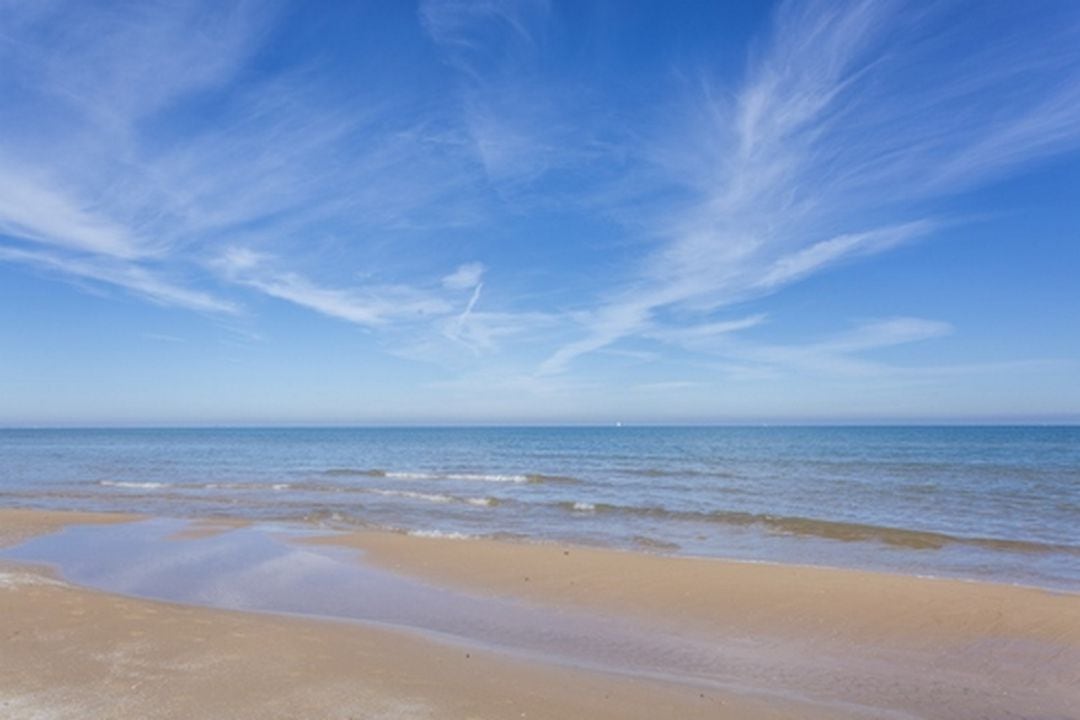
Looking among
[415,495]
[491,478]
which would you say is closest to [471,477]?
[491,478]

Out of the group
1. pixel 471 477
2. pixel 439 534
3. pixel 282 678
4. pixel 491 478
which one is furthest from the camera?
pixel 471 477

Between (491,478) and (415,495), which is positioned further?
(491,478)

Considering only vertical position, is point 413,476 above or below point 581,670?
above

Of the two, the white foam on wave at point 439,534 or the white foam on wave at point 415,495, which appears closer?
the white foam on wave at point 439,534

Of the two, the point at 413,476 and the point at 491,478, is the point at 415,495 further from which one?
the point at 413,476

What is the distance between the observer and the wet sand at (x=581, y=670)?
5.53m

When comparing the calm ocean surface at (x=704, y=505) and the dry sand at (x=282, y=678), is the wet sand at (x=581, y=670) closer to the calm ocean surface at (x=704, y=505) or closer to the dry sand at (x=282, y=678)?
the dry sand at (x=282, y=678)

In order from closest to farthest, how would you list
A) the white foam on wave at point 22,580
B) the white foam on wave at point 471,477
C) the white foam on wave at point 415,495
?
the white foam on wave at point 22,580 → the white foam on wave at point 415,495 → the white foam on wave at point 471,477

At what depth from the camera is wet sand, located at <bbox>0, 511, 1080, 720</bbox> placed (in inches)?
218

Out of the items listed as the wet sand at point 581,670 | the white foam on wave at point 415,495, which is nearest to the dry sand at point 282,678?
the wet sand at point 581,670

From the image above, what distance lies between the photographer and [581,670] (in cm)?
659

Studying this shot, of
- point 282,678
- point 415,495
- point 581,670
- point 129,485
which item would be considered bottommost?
point 581,670

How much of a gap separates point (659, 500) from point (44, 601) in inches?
711

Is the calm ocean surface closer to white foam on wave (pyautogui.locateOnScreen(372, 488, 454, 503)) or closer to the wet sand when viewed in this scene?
white foam on wave (pyautogui.locateOnScreen(372, 488, 454, 503))
